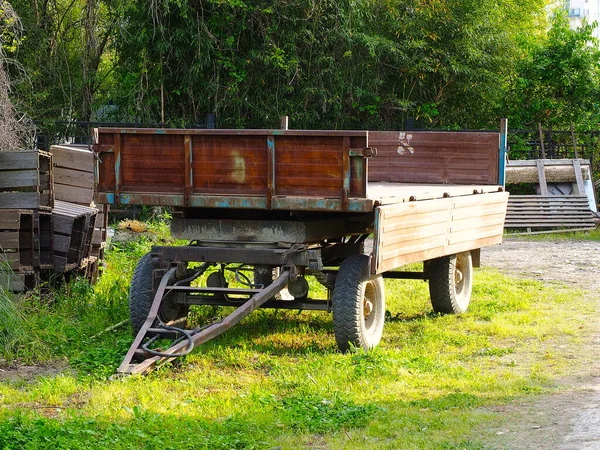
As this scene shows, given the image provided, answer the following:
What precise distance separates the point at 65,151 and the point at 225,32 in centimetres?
710

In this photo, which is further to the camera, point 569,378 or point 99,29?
point 99,29

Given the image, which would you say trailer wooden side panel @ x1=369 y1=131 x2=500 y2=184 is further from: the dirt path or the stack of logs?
the stack of logs

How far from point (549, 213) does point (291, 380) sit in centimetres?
1231

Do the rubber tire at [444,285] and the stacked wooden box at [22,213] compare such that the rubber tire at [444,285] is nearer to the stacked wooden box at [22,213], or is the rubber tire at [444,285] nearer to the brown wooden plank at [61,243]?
the brown wooden plank at [61,243]

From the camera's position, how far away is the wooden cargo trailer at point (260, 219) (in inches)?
294

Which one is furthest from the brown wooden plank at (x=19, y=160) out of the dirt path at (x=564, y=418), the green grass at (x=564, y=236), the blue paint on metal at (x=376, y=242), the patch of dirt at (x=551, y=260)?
the green grass at (x=564, y=236)

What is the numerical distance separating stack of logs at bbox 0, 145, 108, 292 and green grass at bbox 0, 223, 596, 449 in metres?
0.28

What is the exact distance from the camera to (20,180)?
30.8 feet

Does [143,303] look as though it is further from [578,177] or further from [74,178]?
[578,177]

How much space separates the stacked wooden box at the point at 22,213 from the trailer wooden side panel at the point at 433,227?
359 centimetres

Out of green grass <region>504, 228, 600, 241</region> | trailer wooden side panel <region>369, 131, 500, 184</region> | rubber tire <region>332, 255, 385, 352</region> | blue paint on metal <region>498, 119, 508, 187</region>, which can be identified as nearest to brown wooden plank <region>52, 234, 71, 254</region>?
rubber tire <region>332, 255, 385, 352</region>

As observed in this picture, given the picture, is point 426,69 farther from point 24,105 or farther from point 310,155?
point 310,155

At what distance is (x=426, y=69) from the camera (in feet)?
61.5

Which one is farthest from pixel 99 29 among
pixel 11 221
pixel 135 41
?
pixel 11 221
